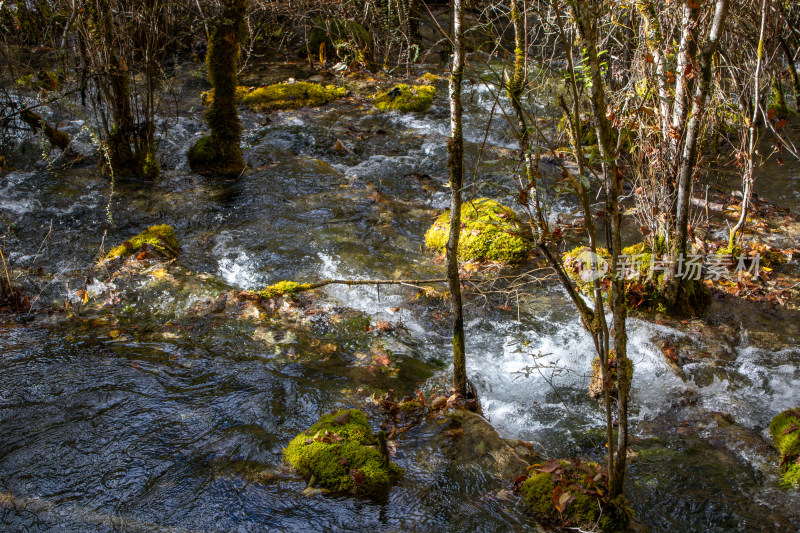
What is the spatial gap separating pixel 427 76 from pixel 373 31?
1.62 meters

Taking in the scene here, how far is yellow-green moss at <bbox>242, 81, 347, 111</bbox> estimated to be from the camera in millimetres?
11289

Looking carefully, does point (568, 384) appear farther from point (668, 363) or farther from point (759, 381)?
point (759, 381)

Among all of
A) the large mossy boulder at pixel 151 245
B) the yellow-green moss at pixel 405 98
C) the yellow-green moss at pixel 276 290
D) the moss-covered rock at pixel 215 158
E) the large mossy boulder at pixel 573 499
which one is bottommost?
the large mossy boulder at pixel 573 499

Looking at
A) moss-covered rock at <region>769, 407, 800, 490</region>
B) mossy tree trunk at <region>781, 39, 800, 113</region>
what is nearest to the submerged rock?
moss-covered rock at <region>769, 407, 800, 490</region>

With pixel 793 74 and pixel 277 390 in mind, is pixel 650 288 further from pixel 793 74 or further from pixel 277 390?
pixel 793 74

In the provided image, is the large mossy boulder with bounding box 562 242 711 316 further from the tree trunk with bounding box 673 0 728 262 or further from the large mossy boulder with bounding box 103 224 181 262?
the large mossy boulder with bounding box 103 224 181 262

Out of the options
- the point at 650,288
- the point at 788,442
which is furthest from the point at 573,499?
the point at 650,288

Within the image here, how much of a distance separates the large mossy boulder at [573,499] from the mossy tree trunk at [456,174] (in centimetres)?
95

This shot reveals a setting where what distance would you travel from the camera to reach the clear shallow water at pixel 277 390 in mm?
3342

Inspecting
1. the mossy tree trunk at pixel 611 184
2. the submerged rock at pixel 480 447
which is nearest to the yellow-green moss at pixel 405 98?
the submerged rock at pixel 480 447

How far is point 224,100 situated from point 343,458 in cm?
622

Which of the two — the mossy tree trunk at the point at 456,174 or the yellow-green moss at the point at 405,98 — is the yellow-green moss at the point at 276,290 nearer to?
the mossy tree trunk at the point at 456,174

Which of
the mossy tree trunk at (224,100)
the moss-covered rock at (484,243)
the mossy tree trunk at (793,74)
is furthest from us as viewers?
the mossy tree trunk at (793,74)

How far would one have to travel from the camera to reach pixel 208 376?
4.61 metres
